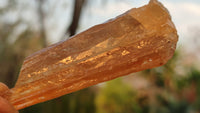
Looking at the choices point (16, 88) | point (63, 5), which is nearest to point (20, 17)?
point (63, 5)

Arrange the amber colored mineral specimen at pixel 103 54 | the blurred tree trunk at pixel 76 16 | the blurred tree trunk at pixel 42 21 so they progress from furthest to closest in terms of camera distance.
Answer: the blurred tree trunk at pixel 42 21
the blurred tree trunk at pixel 76 16
the amber colored mineral specimen at pixel 103 54

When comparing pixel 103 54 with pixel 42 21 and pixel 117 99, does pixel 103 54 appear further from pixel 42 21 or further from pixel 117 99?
pixel 117 99

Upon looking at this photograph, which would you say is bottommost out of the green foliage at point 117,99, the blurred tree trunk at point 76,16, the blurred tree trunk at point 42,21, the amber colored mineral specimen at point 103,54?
the green foliage at point 117,99

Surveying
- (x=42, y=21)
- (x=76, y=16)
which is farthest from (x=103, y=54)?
(x=42, y=21)

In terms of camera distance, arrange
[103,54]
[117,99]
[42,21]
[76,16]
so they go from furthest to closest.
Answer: [117,99] → [42,21] → [76,16] → [103,54]

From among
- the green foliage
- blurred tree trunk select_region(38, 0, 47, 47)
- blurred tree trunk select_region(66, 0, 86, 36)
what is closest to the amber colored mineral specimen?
blurred tree trunk select_region(66, 0, 86, 36)

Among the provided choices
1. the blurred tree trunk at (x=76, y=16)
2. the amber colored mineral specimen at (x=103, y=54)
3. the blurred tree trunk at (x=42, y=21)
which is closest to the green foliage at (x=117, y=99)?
the blurred tree trunk at (x=42, y=21)

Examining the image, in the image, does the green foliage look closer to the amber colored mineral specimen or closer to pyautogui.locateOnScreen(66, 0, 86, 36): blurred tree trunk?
pyautogui.locateOnScreen(66, 0, 86, 36): blurred tree trunk

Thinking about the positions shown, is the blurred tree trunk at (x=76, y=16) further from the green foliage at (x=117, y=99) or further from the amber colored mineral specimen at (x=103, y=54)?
the green foliage at (x=117, y=99)
